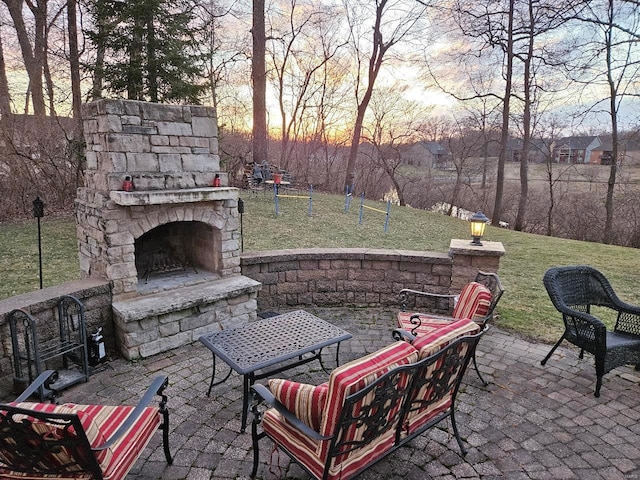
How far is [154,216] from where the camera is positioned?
12.6 ft

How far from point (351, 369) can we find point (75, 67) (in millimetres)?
10415

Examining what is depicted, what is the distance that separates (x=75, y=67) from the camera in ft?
29.5

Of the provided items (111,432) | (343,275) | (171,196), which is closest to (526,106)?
(343,275)

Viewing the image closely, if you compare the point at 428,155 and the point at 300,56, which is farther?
the point at 428,155

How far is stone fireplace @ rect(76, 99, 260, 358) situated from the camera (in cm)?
358

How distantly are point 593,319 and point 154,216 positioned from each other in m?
3.98

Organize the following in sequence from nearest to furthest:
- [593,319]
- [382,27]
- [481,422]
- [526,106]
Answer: [481,422] < [593,319] < [526,106] < [382,27]

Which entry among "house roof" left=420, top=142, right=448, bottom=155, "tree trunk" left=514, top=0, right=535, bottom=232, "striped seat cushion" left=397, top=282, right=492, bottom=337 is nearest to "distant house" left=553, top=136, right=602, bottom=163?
"tree trunk" left=514, top=0, right=535, bottom=232

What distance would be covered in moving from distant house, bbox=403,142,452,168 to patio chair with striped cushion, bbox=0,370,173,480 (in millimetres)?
18140

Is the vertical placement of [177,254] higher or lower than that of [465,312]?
higher

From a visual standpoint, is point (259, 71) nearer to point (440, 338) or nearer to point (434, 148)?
point (434, 148)

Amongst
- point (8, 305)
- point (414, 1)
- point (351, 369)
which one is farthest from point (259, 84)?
point (351, 369)

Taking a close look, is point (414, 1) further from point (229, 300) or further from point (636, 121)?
point (229, 300)

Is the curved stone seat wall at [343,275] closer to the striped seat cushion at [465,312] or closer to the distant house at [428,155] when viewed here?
the striped seat cushion at [465,312]
